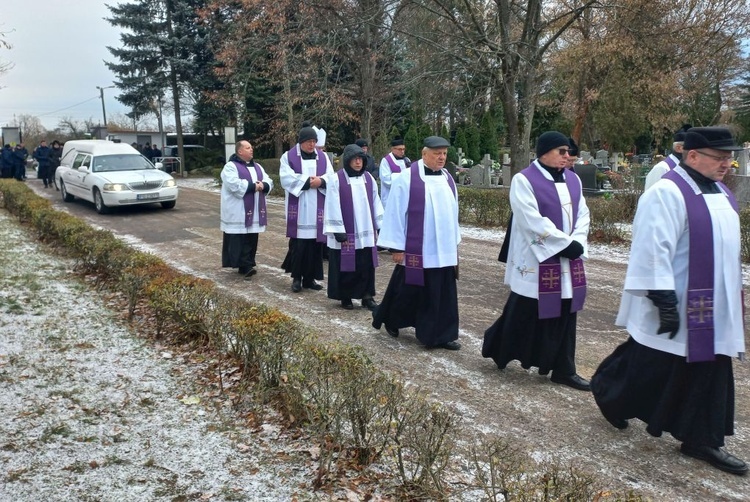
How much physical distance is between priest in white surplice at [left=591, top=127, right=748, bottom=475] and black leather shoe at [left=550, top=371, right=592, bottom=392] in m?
0.98

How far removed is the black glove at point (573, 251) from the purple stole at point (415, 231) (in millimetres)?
1328

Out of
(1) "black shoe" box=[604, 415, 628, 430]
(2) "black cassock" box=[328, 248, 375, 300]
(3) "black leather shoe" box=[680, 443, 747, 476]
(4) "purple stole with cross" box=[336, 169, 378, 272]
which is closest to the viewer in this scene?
(3) "black leather shoe" box=[680, 443, 747, 476]

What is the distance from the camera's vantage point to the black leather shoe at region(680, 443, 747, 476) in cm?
354

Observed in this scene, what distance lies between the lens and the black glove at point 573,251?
15.0 feet

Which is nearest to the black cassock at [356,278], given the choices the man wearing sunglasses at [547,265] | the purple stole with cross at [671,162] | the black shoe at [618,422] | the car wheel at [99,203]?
the man wearing sunglasses at [547,265]

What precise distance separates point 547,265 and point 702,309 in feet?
4.05

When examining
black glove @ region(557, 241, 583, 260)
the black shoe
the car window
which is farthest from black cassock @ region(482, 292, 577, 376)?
the car window

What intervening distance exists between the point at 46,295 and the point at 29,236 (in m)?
4.96

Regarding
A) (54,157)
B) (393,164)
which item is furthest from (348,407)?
(54,157)

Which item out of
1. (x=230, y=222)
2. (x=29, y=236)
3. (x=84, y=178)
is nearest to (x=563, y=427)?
(x=230, y=222)

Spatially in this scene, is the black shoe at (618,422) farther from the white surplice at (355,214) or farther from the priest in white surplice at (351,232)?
the white surplice at (355,214)

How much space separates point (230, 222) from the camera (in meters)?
8.76

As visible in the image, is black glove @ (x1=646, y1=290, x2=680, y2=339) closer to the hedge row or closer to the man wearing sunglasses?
the hedge row

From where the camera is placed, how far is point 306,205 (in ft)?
26.2
